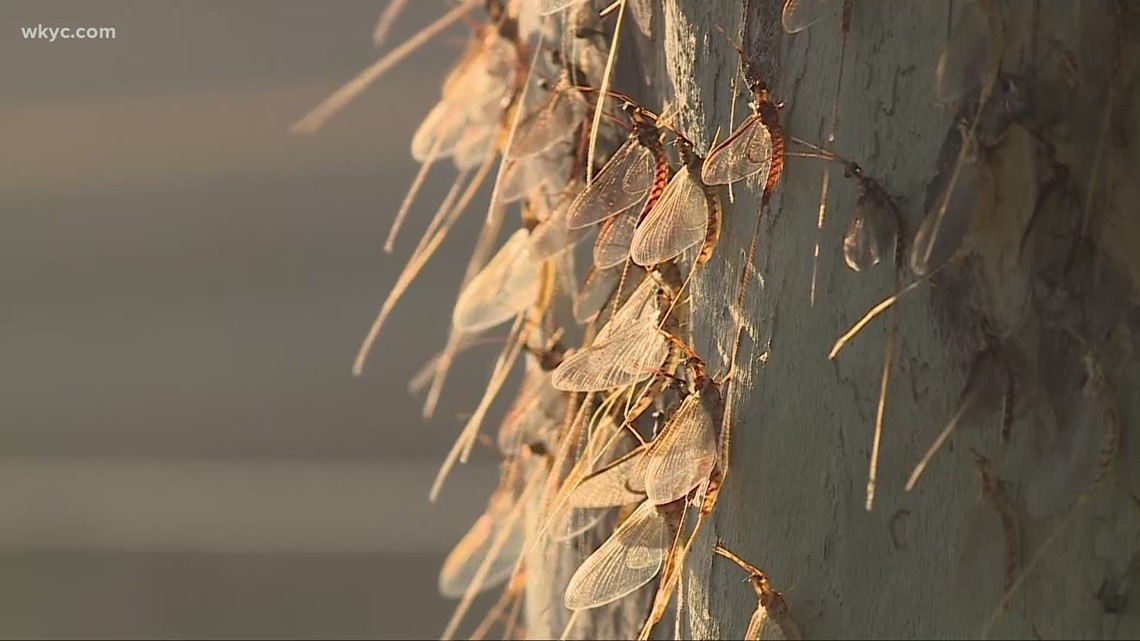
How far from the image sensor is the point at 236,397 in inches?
60.8

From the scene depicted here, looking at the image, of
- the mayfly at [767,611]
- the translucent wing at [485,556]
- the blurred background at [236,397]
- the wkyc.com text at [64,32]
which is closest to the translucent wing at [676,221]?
→ the mayfly at [767,611]

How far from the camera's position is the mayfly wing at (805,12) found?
0.32 meters

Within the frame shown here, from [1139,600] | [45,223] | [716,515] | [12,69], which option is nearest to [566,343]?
[716,515]

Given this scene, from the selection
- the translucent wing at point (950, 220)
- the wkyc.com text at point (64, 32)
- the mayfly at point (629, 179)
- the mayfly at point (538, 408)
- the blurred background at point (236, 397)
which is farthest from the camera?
the blurred background at point (236, 397)

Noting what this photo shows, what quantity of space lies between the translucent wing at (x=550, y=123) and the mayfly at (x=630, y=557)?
161 millimetres

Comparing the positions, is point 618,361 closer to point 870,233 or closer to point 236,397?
point 870,233

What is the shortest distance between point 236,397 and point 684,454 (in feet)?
4.20

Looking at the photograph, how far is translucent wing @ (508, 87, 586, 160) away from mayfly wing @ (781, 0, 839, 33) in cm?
15

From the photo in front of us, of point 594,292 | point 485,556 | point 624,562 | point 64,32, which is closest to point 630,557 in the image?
point 624,562

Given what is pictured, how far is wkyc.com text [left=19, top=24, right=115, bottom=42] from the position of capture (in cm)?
70

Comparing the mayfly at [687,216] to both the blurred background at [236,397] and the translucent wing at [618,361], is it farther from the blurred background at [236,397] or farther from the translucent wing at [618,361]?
Answer: the blurred background at [236,397]

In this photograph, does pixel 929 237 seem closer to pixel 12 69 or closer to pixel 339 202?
pixel 12 69

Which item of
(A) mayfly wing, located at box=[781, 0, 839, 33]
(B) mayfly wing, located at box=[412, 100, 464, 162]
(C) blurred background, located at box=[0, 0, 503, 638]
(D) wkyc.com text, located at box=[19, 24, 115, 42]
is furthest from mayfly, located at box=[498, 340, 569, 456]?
(C) blurred background, located at box=[0, 0, 503, 638]

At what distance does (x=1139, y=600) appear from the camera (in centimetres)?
32
